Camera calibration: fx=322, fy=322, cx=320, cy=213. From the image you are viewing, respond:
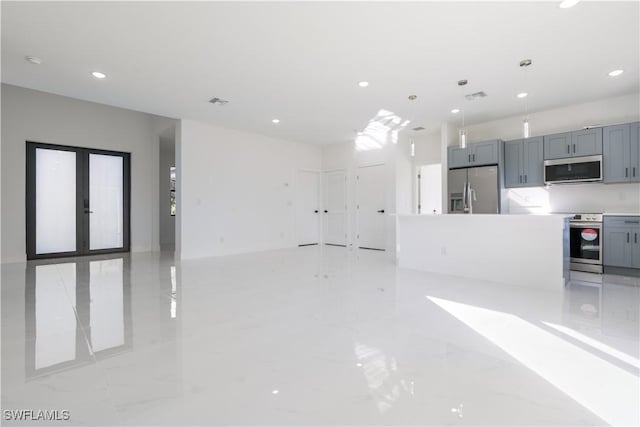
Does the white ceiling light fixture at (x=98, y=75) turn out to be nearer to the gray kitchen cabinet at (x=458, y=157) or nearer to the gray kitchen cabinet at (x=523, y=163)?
the gray kitchen cabinet at (x=458, y=157)

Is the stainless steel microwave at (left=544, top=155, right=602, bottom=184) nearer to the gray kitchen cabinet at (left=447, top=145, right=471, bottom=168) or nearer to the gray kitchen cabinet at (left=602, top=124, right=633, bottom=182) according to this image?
the gray kitchen cabinet at (left=602, top=124, right=633, bottom=182)

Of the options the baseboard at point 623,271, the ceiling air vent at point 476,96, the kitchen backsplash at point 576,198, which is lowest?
the baseboard at point 623,271

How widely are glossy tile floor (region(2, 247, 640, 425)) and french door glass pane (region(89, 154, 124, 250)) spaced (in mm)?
3466

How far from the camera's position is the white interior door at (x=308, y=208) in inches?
339

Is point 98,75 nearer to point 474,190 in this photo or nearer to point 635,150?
point 474,190

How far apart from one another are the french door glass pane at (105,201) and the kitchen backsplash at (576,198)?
839 cm

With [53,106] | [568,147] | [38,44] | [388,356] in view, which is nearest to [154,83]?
[38,44]

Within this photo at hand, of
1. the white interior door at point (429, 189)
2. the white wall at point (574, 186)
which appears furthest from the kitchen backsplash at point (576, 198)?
the white interior door at point (429, 189)

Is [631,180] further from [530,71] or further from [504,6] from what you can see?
[504,6]

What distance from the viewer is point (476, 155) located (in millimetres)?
6207

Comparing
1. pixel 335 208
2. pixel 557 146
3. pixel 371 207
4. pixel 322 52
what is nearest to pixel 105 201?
pixel 335 208

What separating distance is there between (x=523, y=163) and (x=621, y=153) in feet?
4.29

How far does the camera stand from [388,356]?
2.11m

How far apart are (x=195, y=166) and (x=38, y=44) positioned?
327cm
